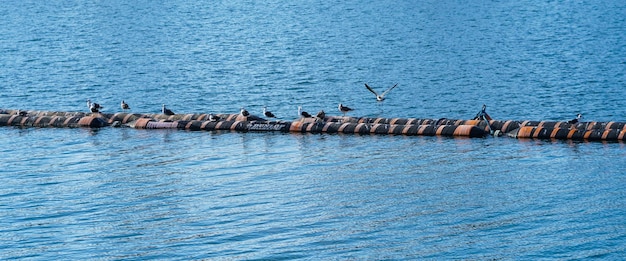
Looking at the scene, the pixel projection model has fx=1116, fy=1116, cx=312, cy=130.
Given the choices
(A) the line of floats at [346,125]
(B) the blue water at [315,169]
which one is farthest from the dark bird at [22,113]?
(B) the blue water at [315,169]

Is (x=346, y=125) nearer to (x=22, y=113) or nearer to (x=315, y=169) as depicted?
(x=315, y=169)

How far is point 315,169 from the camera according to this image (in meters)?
58.8

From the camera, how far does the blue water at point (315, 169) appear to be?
146 ft

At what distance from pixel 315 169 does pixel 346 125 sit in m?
11.1

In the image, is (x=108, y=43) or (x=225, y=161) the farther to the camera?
(x=108, y=43)

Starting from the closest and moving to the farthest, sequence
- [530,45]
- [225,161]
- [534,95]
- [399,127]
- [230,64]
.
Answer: [225,161] < [399,127] < [534,95] < [230,64] < [530,45]

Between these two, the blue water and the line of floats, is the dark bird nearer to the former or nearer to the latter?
the line of floats

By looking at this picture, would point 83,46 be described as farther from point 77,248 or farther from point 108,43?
point 77,248

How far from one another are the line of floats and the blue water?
88 cm

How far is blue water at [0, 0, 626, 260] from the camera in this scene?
1756 inches

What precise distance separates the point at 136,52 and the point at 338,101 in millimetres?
53561

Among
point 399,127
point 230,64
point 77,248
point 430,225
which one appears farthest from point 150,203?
point 230,64

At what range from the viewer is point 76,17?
19575 cm

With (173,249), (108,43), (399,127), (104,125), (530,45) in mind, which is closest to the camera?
(173,249)
